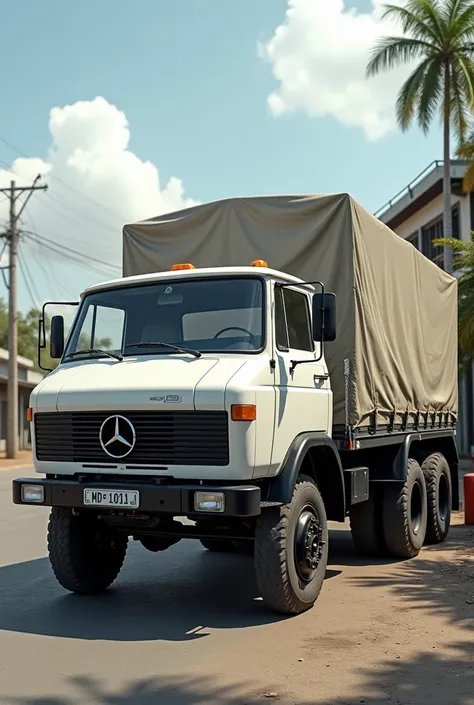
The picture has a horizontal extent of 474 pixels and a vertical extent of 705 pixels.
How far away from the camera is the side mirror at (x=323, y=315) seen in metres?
6.89

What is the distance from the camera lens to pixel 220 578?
8.38 meters

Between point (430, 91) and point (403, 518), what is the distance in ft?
67.7

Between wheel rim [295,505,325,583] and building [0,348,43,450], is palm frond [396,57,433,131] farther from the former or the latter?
wheel rim [295,505,325,583]

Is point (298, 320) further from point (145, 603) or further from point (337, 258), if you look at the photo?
point (145, 603)

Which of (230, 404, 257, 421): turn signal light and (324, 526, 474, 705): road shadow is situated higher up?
(230, 404, 257, 421): turn signal light

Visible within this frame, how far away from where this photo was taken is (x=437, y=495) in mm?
10242

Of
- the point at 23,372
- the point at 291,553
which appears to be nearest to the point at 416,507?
the point at 291,553

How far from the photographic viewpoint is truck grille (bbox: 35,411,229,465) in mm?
6195

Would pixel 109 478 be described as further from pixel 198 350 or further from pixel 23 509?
pixel 23 509

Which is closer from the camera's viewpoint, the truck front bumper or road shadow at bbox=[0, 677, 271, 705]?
road shadow at bbox=[0, 677, 271, 705]

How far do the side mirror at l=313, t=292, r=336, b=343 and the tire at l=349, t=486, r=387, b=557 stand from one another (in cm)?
281

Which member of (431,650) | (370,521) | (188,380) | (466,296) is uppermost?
(466,296)

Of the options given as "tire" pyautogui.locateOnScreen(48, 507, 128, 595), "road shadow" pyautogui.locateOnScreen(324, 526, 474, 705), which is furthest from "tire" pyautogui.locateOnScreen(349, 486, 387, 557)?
"tire" pyautogui.locateOnScreen(48, 507, 128, 595)

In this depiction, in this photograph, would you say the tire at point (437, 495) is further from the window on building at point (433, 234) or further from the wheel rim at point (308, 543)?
the window on building at point (433, 234)
